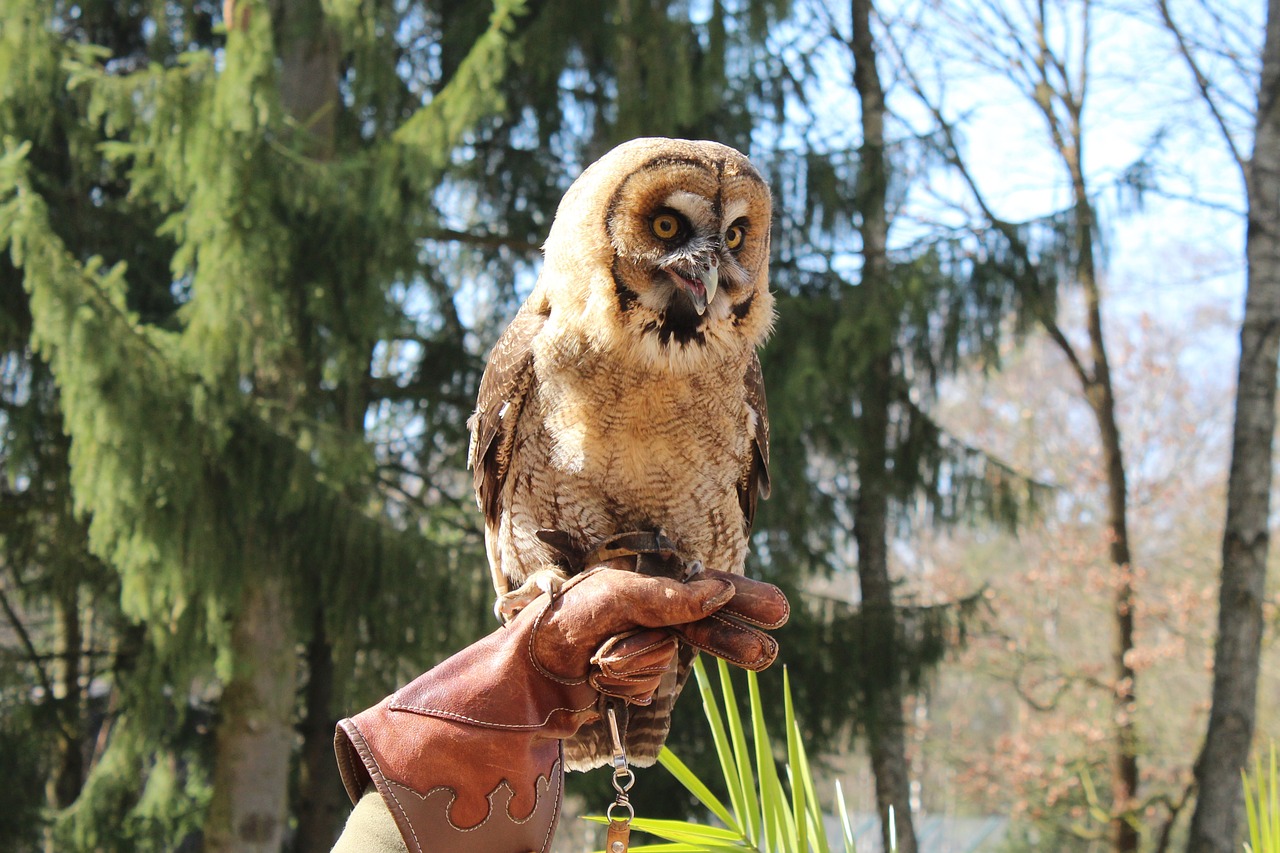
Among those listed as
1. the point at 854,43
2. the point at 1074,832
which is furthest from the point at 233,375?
the point at 1074,832

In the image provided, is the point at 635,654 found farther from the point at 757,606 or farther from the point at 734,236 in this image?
the point at 734,236

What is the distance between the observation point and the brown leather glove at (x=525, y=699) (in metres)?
1.75

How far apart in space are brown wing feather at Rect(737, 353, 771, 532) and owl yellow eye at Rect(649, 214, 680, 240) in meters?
0.43

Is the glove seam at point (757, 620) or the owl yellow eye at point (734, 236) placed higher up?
the owl yellow eye at point (734, 236)

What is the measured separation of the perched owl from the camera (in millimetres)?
2125

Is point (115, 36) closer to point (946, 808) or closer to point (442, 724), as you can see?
point (442, 724)

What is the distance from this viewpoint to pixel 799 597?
682 centimetres

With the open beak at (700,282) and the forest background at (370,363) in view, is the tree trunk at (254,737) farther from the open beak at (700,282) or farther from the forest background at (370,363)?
the open beak at (700,282)

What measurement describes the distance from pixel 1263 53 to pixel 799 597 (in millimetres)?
4640

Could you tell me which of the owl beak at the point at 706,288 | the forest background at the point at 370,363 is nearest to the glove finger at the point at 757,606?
the owl beak at the point at 706,288

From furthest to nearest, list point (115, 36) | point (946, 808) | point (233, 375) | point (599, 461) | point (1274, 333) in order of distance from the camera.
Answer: point (946, 808) → point (115, 36) → point (1274, 333) → point (233, 375) → point (599, 461)

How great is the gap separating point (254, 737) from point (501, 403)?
466cm

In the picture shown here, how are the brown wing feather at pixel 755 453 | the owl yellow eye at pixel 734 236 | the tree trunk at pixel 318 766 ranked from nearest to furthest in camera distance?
the owl yellow eye at pixel 734 236, the brown wing feather at pixel 755 453, the tree trunk at pixel 318 766

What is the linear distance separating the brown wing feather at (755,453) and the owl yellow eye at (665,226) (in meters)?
0.43
